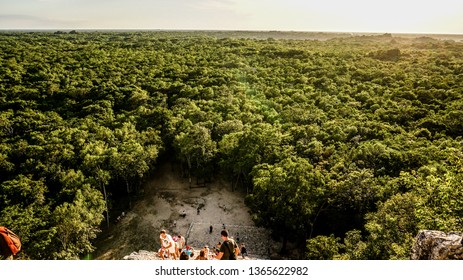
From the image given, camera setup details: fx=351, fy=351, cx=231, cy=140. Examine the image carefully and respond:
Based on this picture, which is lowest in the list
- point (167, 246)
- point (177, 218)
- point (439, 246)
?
point (177, 218)

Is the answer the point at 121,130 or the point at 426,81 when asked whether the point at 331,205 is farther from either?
the point at 426,81

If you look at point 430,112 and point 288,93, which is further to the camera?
point 288,93

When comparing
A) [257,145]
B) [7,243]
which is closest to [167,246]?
[7,243]

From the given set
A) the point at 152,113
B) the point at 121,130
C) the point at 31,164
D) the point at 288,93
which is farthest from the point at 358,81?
the point at 31,164

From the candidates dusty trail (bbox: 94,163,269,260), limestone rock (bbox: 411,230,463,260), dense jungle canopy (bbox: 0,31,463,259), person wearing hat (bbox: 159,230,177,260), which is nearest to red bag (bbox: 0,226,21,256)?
person wearing hat (bbox: 159,230,177,260)

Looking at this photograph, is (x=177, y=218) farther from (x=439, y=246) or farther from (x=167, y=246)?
(x=439, y=246)
